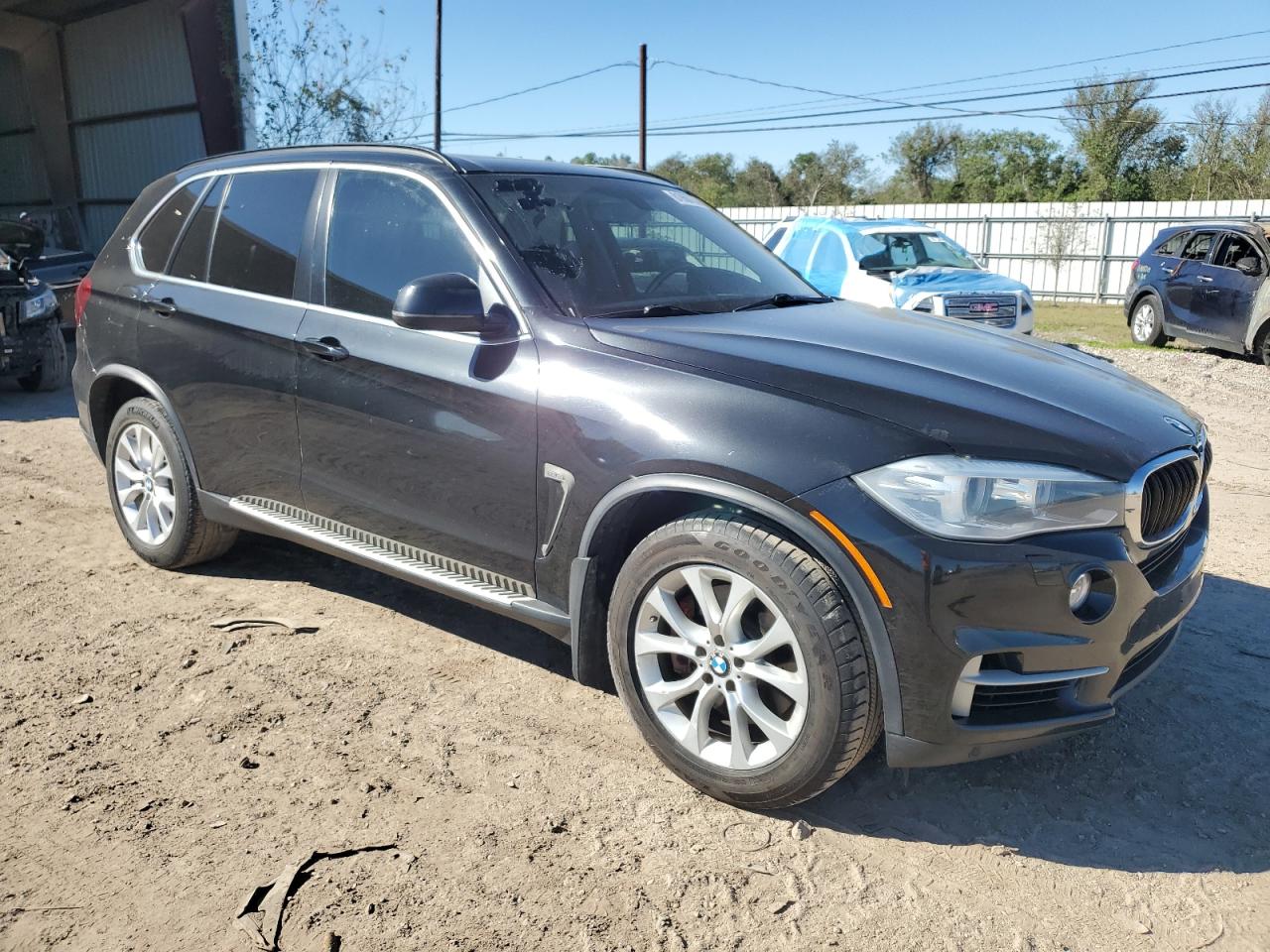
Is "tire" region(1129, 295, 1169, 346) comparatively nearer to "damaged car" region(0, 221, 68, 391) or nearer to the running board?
the running board

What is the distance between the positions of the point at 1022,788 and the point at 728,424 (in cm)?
141

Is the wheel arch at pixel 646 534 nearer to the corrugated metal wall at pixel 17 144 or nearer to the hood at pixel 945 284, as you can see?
the hood at pixel 945 284

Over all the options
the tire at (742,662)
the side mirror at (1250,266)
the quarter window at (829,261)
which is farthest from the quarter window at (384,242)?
the side mirror at (1250,266)

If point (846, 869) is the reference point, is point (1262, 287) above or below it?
above

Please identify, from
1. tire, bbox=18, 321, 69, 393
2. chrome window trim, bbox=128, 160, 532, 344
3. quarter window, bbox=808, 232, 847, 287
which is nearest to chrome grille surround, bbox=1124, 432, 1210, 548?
chrome window trim, bbox=128, 160, 532, 344

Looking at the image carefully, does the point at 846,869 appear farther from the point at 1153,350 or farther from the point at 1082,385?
the point at 1153,350

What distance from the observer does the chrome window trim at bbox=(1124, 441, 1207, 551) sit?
2562mm

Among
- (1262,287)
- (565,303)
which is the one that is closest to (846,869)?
(565,303)

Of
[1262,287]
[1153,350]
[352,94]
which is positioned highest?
[352,94]

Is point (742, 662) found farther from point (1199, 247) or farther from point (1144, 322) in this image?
point (1144, 322)

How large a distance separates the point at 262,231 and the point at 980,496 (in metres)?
3.01

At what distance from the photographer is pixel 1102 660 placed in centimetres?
259

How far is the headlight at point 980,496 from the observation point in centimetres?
244

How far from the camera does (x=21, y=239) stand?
1124 centimetres
